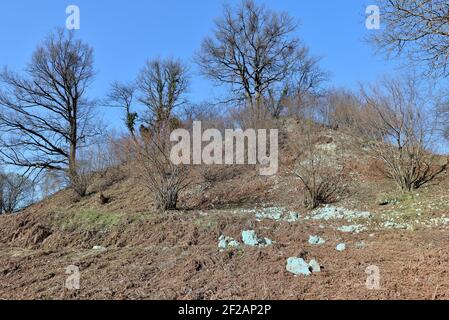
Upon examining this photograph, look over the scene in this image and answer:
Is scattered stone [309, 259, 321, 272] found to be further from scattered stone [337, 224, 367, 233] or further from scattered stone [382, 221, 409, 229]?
scattered stone [382, 221, 409, 229]

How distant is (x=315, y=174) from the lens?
10336 millimetres

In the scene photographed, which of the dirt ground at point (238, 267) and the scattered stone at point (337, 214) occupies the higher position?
the scattered stone at point (337, 214)

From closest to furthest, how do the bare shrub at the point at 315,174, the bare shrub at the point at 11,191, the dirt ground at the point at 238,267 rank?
the dirt ground at the point at 238,267, the bare shrub at the point at 315,174, the bare shrub at the point at 11,191

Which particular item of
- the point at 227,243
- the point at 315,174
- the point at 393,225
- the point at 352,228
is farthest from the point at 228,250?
the point at 315,174

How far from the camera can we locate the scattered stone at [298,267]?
198 inches

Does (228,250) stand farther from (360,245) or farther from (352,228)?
(352,228)

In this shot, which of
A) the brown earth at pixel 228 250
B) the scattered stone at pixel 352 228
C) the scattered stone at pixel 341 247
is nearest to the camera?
the brown earth at pixel 228 250

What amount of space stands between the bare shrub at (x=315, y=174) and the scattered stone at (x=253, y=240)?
3354 mm

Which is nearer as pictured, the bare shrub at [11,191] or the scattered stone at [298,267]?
the scattered stone at [298,267]

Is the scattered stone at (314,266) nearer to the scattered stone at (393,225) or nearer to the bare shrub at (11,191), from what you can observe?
the scattered stone at (393,225)

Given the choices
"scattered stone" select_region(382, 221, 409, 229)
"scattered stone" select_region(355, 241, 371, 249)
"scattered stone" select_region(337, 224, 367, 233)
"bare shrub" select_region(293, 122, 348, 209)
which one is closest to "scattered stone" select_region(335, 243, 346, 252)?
"scattered stone" select_region(355, 241, 371, 249)

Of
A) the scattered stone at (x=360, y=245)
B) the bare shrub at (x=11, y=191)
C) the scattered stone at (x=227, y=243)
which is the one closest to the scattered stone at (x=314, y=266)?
the scattered stone at (x=360, y=245)

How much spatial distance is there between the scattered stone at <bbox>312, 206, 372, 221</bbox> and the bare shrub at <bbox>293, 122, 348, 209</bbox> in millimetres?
687
